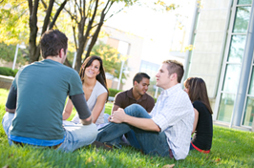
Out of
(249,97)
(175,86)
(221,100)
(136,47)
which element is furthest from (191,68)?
(136,47)

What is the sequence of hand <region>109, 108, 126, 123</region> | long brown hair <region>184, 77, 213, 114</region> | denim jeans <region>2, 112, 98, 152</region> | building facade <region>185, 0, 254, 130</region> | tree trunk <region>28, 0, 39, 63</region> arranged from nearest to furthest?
denim jeans <region>2, 112, 98, 152</region>, hand <region>109, 108, 126, 123</region>, long brown hair <region>184, 77, 213, 114</region>, tree trunk <region>28, 0, 39, 63</region>, building facade <region>185, 0, 254, 130</region>

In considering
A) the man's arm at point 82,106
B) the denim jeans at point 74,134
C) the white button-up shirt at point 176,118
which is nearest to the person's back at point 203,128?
the white button-up shirt at point 176,118

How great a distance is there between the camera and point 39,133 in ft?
9.52

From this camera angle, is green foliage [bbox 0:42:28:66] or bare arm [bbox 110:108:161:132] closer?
bare arm [bbox 110:108:161:132]

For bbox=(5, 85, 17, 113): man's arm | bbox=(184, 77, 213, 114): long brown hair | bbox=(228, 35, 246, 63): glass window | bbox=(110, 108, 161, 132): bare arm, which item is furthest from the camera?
bbox=(228, 35, 246, 63): glass window

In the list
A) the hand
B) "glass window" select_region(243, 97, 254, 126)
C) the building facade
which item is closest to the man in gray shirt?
the hand

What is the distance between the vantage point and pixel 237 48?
18984mm

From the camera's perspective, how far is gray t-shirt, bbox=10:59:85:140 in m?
2.83

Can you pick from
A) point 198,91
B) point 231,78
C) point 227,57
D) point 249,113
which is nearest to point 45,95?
point 198,91

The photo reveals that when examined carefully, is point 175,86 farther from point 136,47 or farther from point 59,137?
point 136,47

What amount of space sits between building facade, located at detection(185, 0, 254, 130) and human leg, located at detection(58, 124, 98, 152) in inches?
615

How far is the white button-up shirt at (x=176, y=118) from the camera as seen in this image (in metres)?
3.66

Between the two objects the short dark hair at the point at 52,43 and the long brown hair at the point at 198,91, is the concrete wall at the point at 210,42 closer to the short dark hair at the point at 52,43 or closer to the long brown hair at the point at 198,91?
the long brown hair at the point at 198,91

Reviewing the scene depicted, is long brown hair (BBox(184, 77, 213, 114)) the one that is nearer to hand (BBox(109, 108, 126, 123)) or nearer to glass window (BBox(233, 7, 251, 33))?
hand (BBox(109, 108, 126, 123))
